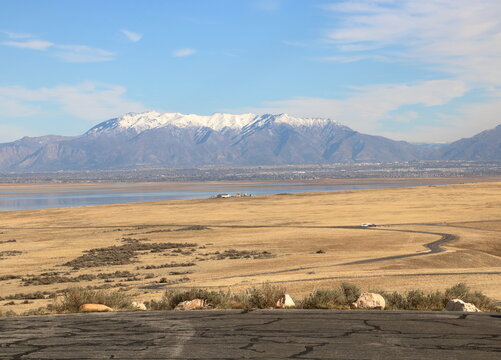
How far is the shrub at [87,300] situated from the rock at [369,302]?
630cm

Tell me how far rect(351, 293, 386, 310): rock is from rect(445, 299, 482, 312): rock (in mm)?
1681

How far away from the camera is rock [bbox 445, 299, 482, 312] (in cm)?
1583

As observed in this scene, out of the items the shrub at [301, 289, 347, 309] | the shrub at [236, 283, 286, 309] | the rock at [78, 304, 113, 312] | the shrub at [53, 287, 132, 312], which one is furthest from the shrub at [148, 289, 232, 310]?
the shrub at [301, 289, 347, 309]

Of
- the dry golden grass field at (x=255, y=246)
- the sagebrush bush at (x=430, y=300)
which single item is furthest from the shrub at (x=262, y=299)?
the dry golden grass field at (x=255, y=246)

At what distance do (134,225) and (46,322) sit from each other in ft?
181

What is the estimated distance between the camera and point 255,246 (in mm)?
47250

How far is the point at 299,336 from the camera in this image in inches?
501

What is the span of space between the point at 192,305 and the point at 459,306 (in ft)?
22.5

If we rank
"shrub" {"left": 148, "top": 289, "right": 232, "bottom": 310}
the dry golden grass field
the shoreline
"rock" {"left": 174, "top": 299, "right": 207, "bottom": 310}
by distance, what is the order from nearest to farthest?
"rock" {"left": 174, "top": 299, "right": 207, "bottom": 310}
"shrub" {"left": 148, "top": 289, "right": 232, "bottom": 310}
the dry golden grass field
the shoreline

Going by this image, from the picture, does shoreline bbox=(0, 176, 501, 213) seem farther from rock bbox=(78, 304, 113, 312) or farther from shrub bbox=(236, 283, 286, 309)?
shrub bbox=(236, 283, 286, 309)

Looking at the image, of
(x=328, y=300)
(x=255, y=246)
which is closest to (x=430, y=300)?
(x=328, y=300)

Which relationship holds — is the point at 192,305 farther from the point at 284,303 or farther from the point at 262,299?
the point at 284,303

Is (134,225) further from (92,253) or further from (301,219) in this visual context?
(92,253)

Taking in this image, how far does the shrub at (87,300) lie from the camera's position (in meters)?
17.9
